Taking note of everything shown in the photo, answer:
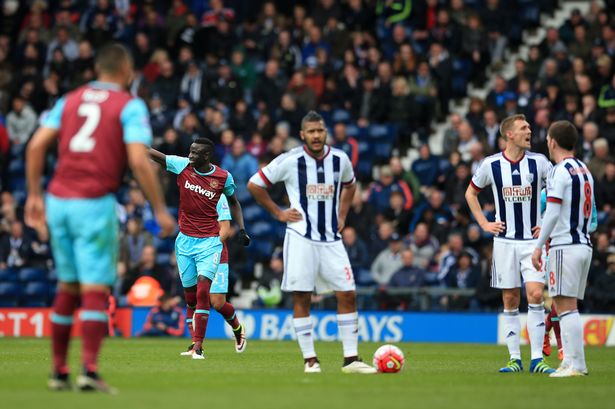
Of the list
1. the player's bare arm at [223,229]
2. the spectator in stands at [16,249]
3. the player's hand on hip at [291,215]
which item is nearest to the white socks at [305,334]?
the player's hand on hip at [291,215]

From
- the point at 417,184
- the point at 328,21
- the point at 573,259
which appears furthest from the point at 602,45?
the point at 573,259

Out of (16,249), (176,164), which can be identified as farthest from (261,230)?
(176,164)

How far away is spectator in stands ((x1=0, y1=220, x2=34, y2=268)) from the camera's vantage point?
26.4 metres

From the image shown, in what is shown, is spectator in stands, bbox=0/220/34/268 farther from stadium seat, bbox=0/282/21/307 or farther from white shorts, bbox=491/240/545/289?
white shorts, bbox=491/240/545/289

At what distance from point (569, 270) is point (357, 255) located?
12.8m

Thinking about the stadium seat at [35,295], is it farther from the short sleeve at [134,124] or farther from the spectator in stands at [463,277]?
the short sleeve at [134,124]

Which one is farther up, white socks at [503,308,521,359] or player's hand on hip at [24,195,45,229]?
player's hand on hip at [24,195,45,229]

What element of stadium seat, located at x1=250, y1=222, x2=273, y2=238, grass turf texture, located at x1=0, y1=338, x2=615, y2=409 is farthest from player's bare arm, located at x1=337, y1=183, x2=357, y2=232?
stadium seat, located at x1=250, y1=222, x2=273, y2=238

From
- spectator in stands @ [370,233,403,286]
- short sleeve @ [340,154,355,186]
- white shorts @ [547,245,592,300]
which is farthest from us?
spectator in stands @ [370,233,403,286]

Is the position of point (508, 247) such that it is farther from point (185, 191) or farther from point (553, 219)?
point (185, 191)

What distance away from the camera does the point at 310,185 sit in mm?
12070

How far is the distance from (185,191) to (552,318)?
17.2 feet

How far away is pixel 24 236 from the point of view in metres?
26.6

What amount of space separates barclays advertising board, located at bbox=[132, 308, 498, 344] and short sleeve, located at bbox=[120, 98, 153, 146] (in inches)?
555
